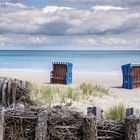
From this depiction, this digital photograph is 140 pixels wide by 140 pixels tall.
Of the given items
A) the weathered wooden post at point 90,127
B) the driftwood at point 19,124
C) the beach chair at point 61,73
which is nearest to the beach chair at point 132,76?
the beach chair at point 61,73

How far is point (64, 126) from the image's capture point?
593 centimetres

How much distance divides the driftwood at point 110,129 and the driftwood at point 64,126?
0.24 m

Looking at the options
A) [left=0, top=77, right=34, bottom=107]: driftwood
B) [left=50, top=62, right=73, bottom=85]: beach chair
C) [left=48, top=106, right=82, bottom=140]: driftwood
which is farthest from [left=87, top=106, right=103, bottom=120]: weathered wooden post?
[left=50, top=62, right=73, bottom=85]: beach chair

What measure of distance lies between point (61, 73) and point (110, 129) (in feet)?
58.6

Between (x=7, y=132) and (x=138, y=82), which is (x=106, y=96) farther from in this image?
(x=7, y=132)

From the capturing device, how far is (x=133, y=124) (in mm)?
5613

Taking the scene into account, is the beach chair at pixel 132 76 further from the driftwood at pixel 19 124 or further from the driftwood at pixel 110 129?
the driftwood at pixel 110 129

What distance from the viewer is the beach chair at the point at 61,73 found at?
23.2 metres

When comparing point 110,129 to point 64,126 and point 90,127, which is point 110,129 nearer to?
point 90,127

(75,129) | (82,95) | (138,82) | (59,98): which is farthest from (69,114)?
(138,82)

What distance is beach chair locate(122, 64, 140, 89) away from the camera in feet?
71.7

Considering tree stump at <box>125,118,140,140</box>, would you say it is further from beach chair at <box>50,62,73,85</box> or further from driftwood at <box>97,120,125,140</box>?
beach chair at <box>50,62,73,85</box>

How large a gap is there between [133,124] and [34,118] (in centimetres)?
119

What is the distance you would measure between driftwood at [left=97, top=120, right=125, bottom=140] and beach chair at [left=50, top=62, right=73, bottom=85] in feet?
56.1
